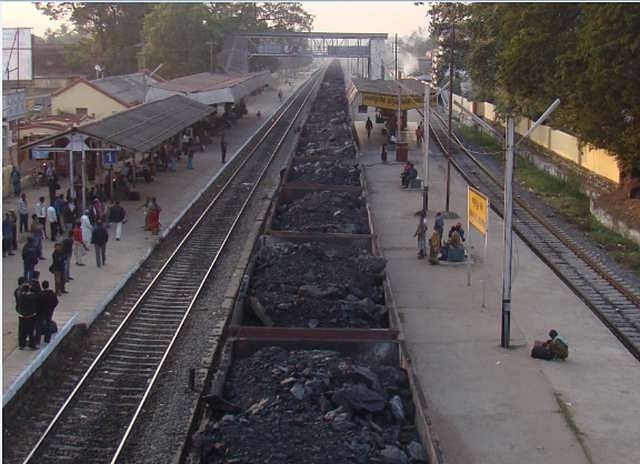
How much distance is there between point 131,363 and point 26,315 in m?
1.71

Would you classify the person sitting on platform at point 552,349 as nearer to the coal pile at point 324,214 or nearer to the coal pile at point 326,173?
the coal pile at point 324,214

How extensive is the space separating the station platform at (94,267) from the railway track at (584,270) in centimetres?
934

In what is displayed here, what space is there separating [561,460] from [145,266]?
37.0ft

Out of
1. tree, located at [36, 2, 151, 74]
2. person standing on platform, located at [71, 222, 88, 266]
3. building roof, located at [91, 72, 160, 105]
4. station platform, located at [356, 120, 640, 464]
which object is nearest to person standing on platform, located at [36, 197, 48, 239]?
person standing on platform, located at [71, 222, 88, 266]

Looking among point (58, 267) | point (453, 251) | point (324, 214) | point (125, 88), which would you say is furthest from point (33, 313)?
point (125, 88)

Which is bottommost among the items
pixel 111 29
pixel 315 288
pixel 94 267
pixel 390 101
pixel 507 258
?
pixel 94 267

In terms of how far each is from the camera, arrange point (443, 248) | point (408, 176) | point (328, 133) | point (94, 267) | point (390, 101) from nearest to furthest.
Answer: point (94, 267) < point (443, 248) < point (408, 176) < point (390, 101) < point (328, 133)

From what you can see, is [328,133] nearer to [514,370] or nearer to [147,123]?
[147,123]

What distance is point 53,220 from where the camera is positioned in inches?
818

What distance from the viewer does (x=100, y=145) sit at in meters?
27.0

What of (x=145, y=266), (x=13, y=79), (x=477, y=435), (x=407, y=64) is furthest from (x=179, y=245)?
(x=407, y=64)

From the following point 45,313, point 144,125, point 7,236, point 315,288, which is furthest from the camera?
point 144,125

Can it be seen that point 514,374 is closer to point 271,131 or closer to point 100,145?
point 100,145

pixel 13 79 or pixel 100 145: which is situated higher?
pixel 13 79
